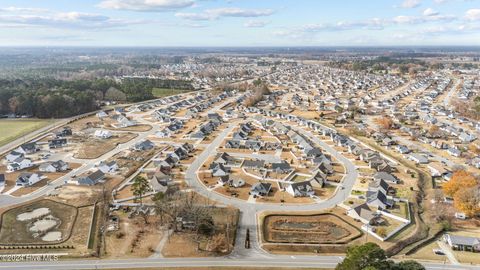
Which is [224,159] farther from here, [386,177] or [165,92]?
[165,92]

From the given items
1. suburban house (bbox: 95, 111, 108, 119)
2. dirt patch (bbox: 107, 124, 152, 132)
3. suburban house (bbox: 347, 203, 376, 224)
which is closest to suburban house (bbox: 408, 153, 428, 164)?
suburban house (bbox: 347, 203, 376, 224)

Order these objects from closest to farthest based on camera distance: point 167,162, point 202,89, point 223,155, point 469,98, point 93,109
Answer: point 167,162 < point 223,155 < point 93,109 < point 469,98 < point 202,89

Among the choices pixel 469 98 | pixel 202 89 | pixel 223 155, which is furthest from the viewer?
pixel 202 89

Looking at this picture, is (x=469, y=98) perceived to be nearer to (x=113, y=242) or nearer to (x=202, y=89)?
(x=202, y=89)

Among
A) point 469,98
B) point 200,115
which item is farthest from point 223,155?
point 469,98

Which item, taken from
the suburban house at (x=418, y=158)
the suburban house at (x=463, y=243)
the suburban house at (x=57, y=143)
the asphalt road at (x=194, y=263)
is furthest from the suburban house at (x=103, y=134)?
the suburban house at (x=463, y=243)

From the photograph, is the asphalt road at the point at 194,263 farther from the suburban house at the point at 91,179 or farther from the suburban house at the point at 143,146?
the suburban house at the point at 143,146
